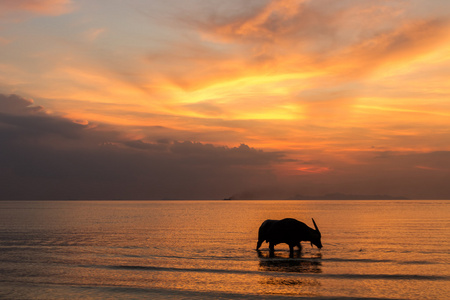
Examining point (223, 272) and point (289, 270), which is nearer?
point (223, 272)

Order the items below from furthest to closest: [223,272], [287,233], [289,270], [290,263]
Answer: [287,233] → [290,263] → [289,270] → [223,272]

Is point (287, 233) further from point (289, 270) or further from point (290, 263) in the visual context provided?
point (289, 270)

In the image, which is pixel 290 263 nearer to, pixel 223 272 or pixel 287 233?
pixel 287 233

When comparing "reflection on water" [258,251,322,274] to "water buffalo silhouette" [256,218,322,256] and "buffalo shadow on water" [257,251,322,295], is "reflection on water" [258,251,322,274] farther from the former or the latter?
"water buffalo silhouette" [256,218,322,256]

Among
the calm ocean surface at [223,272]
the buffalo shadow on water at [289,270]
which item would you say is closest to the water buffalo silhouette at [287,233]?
the buffalo shadow on water at [289,270]

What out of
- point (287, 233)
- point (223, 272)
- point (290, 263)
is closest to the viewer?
point (223, 272)

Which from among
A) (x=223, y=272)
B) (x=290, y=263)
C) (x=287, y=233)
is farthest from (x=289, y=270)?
(x=287, y=233)

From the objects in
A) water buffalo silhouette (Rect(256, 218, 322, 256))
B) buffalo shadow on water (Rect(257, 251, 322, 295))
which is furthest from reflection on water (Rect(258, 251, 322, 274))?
water buffalo silhouette (Rect(256, 218, 322, 256))

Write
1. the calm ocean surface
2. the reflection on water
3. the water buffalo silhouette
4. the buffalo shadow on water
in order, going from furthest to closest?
the water buffalo silhouette
the reflection on water
the buffalo shadow on water
the calm ocean surface

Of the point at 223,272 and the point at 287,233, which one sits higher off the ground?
the point at 287,233

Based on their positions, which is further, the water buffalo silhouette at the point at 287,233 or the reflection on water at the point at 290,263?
the water buffalo silhouette at the point at 287,233

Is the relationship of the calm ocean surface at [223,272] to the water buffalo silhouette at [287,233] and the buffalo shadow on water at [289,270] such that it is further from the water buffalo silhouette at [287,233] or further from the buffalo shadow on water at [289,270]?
the water buffalo silhouette at [287,233]

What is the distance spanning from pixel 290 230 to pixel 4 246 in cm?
2563

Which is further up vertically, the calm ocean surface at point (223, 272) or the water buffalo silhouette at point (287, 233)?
the water buffalo silhouette at point (287, 233)
